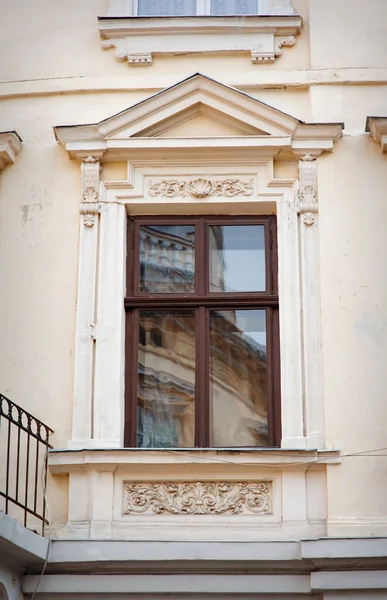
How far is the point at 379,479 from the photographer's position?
8.95 m

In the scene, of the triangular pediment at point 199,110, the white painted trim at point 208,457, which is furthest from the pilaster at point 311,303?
the triangular pediment at point 199,110

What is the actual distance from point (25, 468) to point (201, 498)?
1221 millimetres

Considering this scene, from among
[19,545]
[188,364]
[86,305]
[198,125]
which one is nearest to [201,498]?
[188,364]

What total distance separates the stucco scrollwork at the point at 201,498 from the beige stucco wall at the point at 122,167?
18.8 inches

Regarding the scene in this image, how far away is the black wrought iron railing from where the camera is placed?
9000 mm

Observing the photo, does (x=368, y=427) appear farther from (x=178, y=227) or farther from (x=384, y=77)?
(x=384, y=77)

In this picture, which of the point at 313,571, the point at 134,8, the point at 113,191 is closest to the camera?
the point at 313,571

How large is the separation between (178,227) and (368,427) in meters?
2.14

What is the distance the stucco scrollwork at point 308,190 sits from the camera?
9789 millimetres

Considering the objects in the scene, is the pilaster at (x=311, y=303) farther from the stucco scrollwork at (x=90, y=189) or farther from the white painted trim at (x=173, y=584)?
the stucco scrollwork at (x=90, y=189)

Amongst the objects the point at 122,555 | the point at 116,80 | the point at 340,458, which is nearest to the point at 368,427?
the point at 340,458

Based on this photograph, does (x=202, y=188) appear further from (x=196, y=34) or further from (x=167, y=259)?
(x=196, y=34)

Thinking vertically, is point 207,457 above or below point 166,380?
below

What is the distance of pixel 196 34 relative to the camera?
1048cm
